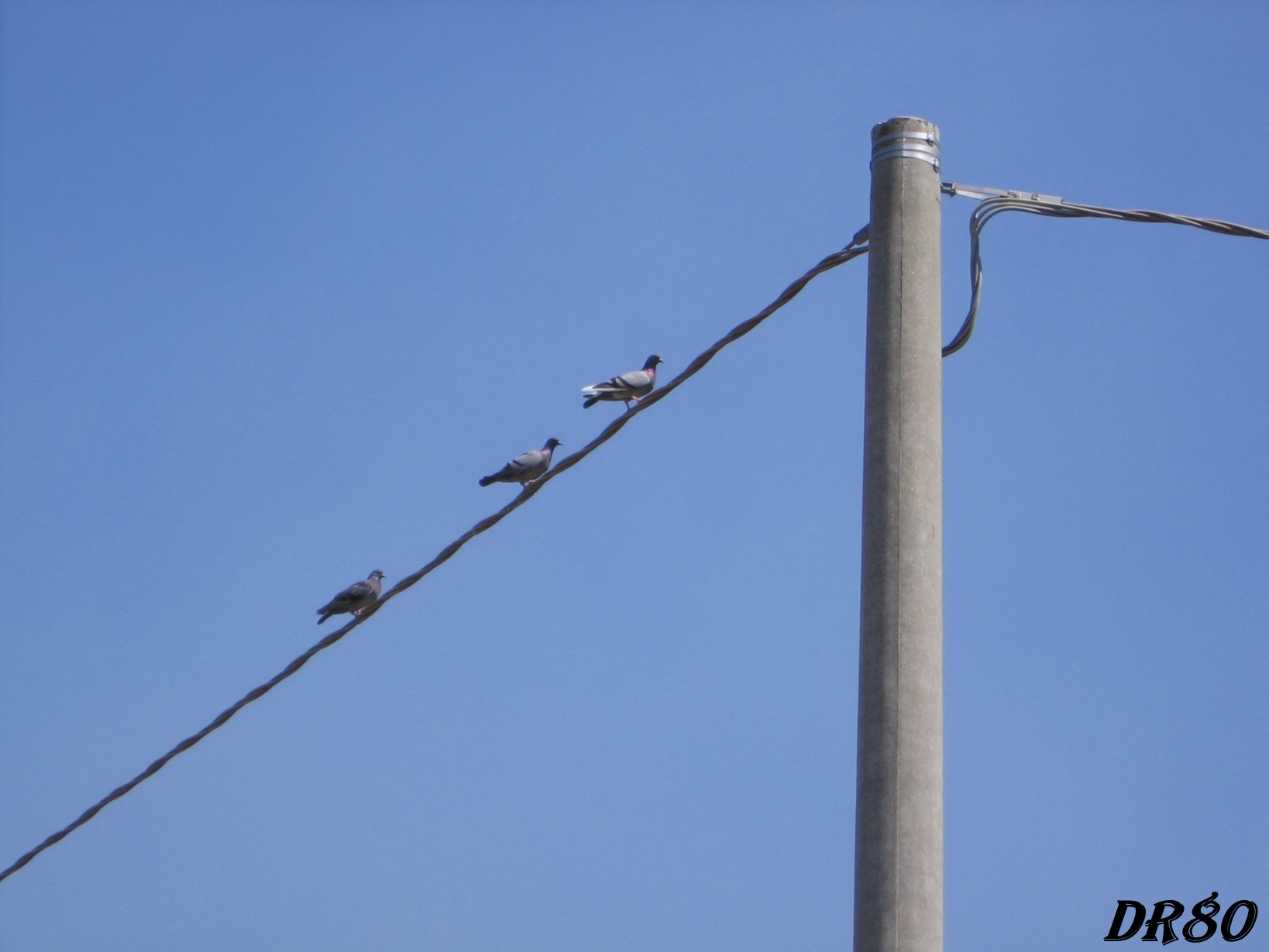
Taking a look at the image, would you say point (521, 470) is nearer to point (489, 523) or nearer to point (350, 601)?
point (350, 601)

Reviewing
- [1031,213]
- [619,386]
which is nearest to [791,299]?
[1031,213]

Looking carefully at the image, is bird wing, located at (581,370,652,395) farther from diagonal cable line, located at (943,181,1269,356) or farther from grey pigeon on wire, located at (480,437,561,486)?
diagonal cable line, located at (943,181,1269,356)

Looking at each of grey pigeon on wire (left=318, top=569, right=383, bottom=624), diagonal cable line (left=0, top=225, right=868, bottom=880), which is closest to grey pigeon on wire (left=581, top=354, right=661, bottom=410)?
grey pigeon on wire (left=318, top=569, right=383, bottom=624)

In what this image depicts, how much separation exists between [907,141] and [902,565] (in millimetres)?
1262

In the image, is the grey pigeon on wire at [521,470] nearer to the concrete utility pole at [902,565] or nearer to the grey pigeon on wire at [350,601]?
the grey pigeon on wire at [350,601]

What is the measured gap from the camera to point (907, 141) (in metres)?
4.19

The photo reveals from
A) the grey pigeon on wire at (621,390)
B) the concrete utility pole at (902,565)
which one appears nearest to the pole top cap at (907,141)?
the concrete utility pole at (902,565)

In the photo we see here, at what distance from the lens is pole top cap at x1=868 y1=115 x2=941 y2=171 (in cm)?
418

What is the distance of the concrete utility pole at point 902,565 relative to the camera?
3.60m

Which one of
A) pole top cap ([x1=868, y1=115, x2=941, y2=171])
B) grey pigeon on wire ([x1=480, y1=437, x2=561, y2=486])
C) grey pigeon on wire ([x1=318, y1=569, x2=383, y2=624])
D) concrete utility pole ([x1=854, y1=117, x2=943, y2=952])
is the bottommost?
concrete utility pole ([x1=854, y1=117, x2=943, y2=952])

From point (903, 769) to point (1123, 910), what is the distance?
2611mm

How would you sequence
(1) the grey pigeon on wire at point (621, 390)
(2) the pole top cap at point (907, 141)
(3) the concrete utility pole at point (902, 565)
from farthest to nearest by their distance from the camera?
(1) the grey pigeon on wire at point (621, 390) → (2) the pole top cap at point (907, 141) → (3) the concrete utility pole at point (902, 565)

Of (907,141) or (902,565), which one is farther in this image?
(907,141)

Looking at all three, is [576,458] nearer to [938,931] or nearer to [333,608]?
[938,931]
